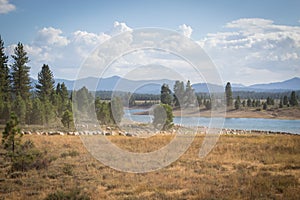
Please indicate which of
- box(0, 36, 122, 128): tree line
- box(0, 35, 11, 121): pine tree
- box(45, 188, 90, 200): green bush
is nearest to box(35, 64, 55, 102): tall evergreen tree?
box(0, 36, 122, 128): tree line

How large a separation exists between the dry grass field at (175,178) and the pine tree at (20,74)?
3694cm

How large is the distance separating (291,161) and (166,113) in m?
18.1

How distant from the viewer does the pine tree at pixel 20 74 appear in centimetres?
5403

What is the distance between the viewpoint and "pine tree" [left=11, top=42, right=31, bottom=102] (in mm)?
54031

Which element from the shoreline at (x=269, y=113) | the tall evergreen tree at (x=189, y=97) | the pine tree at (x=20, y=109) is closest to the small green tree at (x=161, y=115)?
the tall evergreen tree at (x=189, y=97)

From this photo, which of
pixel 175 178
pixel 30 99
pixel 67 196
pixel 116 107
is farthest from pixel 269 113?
pixel 67 196

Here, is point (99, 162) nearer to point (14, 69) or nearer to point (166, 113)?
point (166, 113)

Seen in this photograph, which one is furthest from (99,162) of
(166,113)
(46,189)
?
(166,113)

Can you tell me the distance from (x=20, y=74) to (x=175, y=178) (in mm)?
47472

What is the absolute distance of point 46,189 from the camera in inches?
497

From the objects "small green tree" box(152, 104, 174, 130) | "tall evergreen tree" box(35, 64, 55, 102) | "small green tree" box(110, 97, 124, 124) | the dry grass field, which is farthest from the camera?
"tall evergreen tree" box(35, 64, 55, 102)

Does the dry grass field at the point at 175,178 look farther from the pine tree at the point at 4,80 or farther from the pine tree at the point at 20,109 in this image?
the pine tree at the point at 4,80

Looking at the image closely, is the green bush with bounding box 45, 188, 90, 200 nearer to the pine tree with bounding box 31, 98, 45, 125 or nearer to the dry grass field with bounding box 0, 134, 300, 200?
the dry grass field with bounding box 0, 134, 300, 200

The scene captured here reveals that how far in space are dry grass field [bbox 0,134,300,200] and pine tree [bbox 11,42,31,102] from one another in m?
36.9
